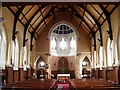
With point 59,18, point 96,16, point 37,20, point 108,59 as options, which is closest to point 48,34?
point 59,18

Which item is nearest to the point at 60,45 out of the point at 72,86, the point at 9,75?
the point at 9,75

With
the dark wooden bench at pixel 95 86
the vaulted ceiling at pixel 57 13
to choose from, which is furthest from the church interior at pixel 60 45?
the dark wooden bench at pixel 95 86

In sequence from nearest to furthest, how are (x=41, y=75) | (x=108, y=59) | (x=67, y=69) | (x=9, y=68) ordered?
(x=9, y=68) → (x=108, y=59) → (x=41, y=75) → (x=67, y=69)

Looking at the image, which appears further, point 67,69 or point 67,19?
point 67,69

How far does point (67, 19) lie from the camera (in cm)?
2423

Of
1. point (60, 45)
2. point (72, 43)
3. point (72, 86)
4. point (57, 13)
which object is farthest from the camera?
point (60, 45)

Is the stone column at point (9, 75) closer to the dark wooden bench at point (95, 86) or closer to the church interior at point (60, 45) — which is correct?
the church interior at point (60, 45)

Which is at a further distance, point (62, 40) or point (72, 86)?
point (62, 40)

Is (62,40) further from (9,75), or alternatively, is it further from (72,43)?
(9,75)

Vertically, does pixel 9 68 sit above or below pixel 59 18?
below

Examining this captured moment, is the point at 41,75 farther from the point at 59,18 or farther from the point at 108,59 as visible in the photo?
the point at 108,59

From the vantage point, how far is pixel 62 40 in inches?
1119

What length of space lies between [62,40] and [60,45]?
872mm

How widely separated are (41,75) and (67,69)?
461 cm
